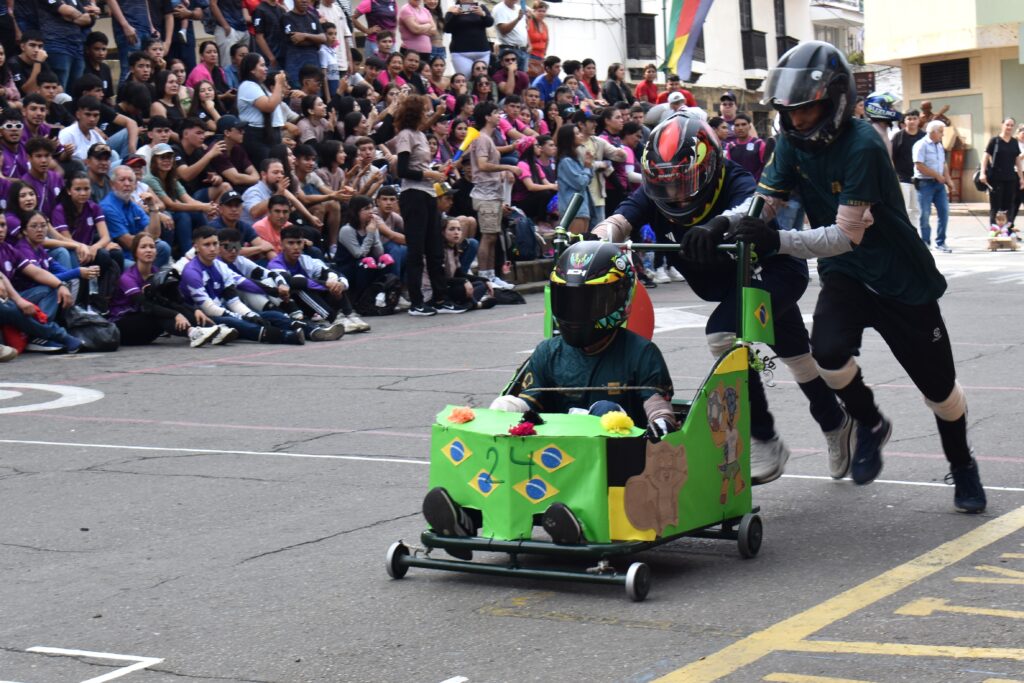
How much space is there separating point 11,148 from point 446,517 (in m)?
10.5

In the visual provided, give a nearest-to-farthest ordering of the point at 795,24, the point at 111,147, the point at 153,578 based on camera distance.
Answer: the point at 153,578
the point at 111,147
the point at 795,24

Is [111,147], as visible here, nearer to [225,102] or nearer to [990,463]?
[225,102]

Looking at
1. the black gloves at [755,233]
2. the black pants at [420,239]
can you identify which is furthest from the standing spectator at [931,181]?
the black gloves at [755,233]

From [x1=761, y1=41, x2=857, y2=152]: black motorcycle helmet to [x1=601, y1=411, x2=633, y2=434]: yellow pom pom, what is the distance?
1.66 metres

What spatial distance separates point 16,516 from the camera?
288 inches

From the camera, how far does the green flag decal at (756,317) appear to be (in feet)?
20.4

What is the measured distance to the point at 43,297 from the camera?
1387 cm

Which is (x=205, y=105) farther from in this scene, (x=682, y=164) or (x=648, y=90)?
(x=682, y=164)

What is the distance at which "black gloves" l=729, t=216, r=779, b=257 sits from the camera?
6156 millimetres

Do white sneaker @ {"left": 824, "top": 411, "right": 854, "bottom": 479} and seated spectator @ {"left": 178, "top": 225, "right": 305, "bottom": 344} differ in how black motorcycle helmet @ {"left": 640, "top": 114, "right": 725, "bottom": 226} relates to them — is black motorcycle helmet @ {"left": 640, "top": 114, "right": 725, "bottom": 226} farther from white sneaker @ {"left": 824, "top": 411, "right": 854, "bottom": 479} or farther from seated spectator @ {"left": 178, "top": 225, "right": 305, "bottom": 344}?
seated spectator @ {"left": 178, "top": 225, "right": 305, "bottom": 344}

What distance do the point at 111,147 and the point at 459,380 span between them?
6.70 metres

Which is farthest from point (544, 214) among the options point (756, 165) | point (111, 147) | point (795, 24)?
point (795, 24)

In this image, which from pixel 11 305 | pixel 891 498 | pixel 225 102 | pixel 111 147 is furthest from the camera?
pixel 225 102

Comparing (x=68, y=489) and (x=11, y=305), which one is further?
(x=11, y=305)
